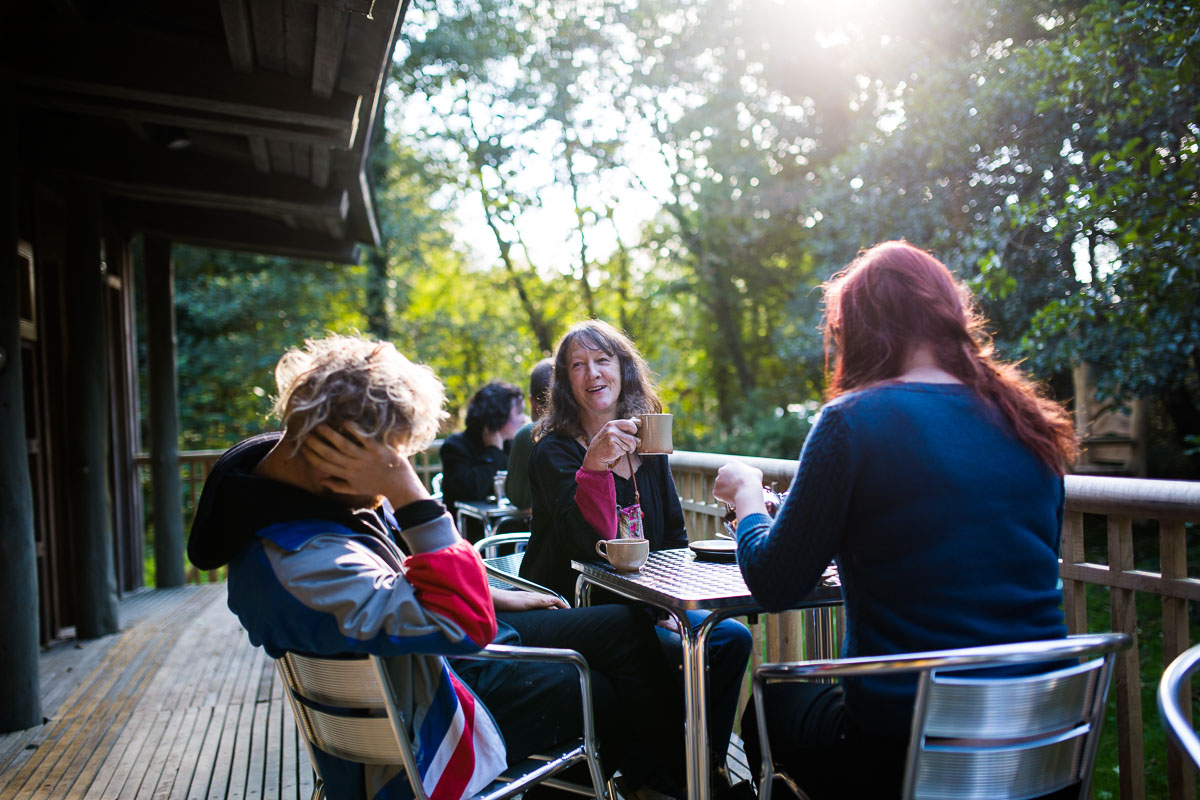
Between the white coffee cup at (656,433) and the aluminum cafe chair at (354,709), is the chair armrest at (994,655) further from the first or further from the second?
the white coffee cup at (656,433)

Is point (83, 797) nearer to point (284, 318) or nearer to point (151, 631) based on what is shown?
point (151, 631)

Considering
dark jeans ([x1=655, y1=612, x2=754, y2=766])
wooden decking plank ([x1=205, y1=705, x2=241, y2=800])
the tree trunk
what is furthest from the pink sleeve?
the tree trunk

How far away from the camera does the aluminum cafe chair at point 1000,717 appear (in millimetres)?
1296

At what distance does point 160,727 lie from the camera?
3520 mm

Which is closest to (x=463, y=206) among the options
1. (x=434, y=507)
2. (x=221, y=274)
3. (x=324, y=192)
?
(x=221, y=274)

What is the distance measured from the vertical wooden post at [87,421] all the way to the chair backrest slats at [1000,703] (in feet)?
15.9

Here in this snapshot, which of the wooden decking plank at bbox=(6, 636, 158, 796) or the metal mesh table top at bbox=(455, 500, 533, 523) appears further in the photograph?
the metal mesh table top at bbox=(455, 500, 533, 523)

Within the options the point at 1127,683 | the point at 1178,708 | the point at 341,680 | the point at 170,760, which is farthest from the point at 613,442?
the point at 170,760

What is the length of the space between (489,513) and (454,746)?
2423 millimetres

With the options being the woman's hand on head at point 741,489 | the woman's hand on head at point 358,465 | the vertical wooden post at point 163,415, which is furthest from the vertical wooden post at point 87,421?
the woman's hand on head at point 741,489

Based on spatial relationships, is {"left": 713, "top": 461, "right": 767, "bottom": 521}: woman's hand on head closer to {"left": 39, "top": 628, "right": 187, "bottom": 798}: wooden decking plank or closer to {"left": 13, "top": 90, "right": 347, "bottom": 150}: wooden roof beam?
{"left": 39, "top": 628, "right": 187, "bottom": 798}: wooden decking plank

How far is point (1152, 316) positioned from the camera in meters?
5.81

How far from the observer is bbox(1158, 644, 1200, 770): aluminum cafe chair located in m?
1.02

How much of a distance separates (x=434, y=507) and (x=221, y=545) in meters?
0.35
